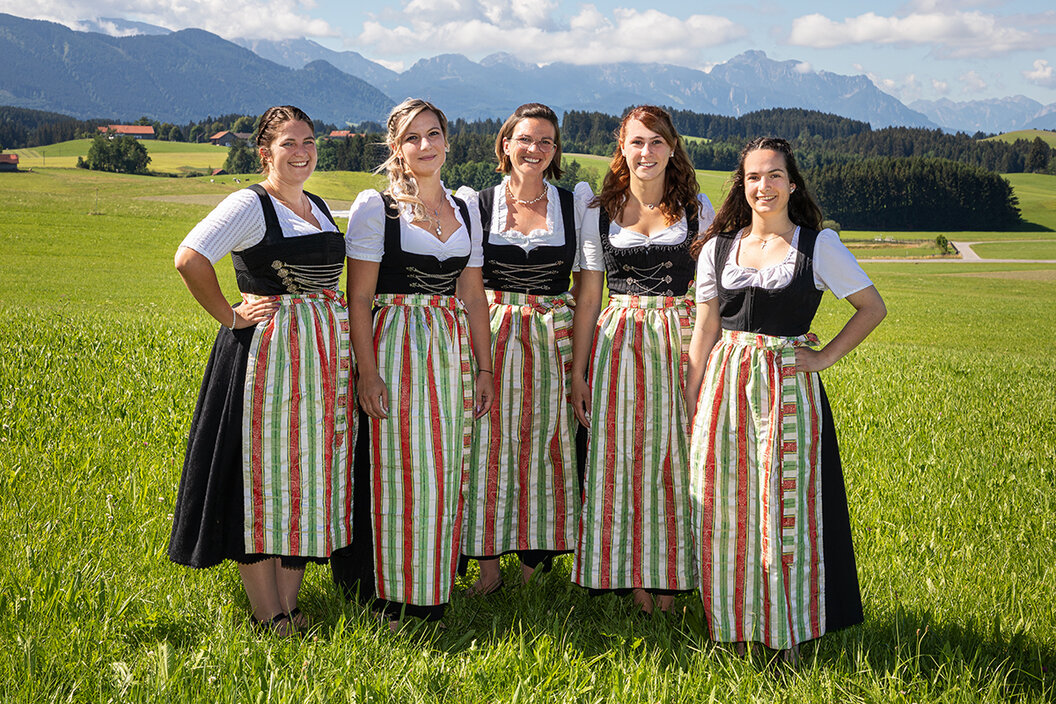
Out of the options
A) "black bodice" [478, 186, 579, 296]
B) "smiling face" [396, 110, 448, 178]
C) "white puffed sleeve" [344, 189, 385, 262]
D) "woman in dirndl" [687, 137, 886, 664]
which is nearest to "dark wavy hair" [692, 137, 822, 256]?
"woman in dirndl" [687, 137, 886, 664]

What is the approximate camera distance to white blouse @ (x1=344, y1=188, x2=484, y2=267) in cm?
347

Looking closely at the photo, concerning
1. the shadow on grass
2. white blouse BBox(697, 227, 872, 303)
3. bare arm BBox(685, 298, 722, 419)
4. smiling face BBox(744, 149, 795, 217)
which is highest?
smiling face BBox(744, 149, 795, 217)

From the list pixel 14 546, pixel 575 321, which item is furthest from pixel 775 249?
pixel 14 546

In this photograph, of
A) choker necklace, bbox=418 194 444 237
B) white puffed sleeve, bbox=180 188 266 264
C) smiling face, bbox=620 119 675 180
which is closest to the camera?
white puffed sleeve, bbox=180 188 266 264

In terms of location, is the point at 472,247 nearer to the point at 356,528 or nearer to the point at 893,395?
the point at 356,528

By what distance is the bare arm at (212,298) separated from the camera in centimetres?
313

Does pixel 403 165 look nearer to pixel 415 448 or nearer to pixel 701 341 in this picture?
pixel 415 448

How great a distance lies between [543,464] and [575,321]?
0.74 meters

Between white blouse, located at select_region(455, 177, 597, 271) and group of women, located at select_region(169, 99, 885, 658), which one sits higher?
white blouse, located at select_region(455, 177, 597, 271)

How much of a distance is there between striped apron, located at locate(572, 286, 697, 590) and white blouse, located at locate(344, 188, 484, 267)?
32.5 inches

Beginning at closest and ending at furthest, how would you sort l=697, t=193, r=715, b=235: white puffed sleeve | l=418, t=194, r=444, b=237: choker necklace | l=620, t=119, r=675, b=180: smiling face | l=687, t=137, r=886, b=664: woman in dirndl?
1. l=687, t=137, r=886, b=664: woman in dirndl
2. l=418, t=194, r=444, b=237: choker necklace
3. l=620, t=119, r=675, b=180: smiling face
4. l=697, t=193, r=715, b=235: white puffed sleeve

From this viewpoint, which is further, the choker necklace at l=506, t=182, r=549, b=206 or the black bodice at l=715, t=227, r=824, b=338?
the choker necklace at l=506, t=182, r=549, b=206

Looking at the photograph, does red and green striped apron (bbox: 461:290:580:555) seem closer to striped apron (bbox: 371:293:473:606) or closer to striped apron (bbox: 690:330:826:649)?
striped apron (bbox: 371:293:473:606)

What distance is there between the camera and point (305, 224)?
3379mm
